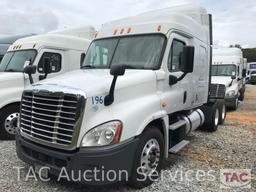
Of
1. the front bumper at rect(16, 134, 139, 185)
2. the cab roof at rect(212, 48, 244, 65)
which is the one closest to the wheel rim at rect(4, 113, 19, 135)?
the front bumper at rect(16, 134, 139, 185)

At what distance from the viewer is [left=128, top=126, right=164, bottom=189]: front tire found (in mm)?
4180

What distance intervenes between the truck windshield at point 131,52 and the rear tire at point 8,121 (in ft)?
8.76

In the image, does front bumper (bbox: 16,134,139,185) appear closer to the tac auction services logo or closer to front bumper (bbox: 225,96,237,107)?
the tac auction services logo

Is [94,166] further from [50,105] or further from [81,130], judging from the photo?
[50,105]

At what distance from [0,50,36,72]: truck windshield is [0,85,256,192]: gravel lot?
7.18ft

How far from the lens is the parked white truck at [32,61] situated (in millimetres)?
7195

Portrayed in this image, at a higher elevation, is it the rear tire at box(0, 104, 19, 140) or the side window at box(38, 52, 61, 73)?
the side window at box(38, 52, 61, 73)

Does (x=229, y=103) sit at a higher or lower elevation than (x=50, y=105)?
lower

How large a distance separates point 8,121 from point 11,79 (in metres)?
1.05

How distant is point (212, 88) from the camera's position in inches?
364

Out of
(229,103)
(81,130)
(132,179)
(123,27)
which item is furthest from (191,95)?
(229,103)

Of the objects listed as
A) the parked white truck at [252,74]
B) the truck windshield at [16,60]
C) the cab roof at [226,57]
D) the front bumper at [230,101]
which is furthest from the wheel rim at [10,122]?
the parked white truck at [252,74]

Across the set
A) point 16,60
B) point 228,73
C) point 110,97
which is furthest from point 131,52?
point 228,73

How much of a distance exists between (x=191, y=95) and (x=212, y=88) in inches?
124
